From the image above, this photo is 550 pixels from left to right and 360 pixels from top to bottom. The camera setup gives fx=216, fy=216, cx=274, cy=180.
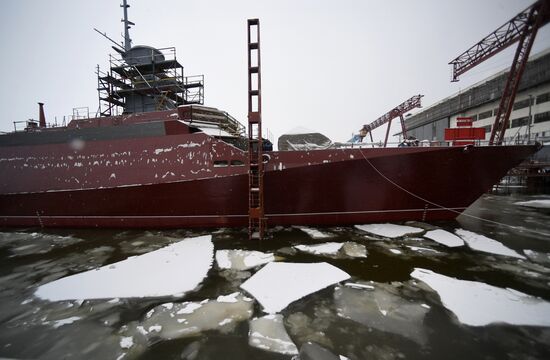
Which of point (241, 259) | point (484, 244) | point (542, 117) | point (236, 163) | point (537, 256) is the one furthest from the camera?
point (542, 117)

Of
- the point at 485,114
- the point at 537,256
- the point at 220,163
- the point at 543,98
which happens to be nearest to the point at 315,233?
the point at 220,163

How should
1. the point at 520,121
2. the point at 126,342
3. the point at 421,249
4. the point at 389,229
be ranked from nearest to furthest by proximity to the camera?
the point at 126,342 → the point at 421,249 → the point at 389,229 → the point at 520,121

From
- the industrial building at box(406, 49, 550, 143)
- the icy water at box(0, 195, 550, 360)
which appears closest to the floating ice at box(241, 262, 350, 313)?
the icy water at box(0, 195, 550, 360)

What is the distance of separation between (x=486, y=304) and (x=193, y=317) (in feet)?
13.8

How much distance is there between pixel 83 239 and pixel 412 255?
8867mm

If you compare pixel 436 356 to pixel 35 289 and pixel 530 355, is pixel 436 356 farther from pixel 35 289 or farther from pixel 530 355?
pixel 35 289

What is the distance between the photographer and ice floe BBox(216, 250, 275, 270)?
14.9ft

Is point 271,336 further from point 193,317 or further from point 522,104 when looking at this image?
point 522,104

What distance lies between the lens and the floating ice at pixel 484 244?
4859 millimetres

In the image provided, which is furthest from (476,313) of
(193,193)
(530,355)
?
(193,193)

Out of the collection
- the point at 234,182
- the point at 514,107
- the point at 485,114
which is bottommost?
the point at 234,182

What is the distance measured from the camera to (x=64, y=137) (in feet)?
24.4

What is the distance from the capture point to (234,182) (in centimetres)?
650

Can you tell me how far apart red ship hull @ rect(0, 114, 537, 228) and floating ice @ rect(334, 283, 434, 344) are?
3413 millimetres
